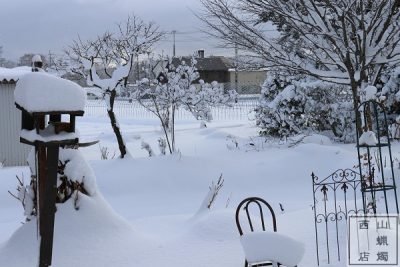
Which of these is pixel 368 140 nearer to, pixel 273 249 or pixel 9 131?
pixel 273 249

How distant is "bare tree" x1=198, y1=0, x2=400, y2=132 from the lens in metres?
5.80

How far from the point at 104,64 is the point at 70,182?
7.69m

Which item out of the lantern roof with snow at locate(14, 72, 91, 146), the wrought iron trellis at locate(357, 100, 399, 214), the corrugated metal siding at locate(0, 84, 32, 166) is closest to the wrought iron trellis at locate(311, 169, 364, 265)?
the wrought iron trellis at locate(357, 100, 399, 214)

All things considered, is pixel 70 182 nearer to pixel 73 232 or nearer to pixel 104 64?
pixel 73 232

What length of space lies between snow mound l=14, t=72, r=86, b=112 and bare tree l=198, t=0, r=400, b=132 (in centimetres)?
287

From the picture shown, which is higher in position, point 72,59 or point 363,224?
point 72,59

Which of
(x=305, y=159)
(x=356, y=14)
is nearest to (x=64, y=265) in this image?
(x=356, y=14)

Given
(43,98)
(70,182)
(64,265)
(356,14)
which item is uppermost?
(356,14)

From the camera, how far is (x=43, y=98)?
152 inches

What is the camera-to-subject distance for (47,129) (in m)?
4.05

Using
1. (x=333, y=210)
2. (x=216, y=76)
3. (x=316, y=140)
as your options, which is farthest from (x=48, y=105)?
(x=216, y=76)

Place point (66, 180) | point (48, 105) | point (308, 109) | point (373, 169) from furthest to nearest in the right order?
point (308, 109)
point (373, 169)
point (66, 180)
point (48, 105)

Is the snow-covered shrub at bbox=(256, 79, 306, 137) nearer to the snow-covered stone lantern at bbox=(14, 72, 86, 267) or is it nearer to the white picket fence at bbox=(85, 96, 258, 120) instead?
the white picket fence at bbox=(85, 96, 258, 120)

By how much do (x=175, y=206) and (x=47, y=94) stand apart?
15.6 feet
